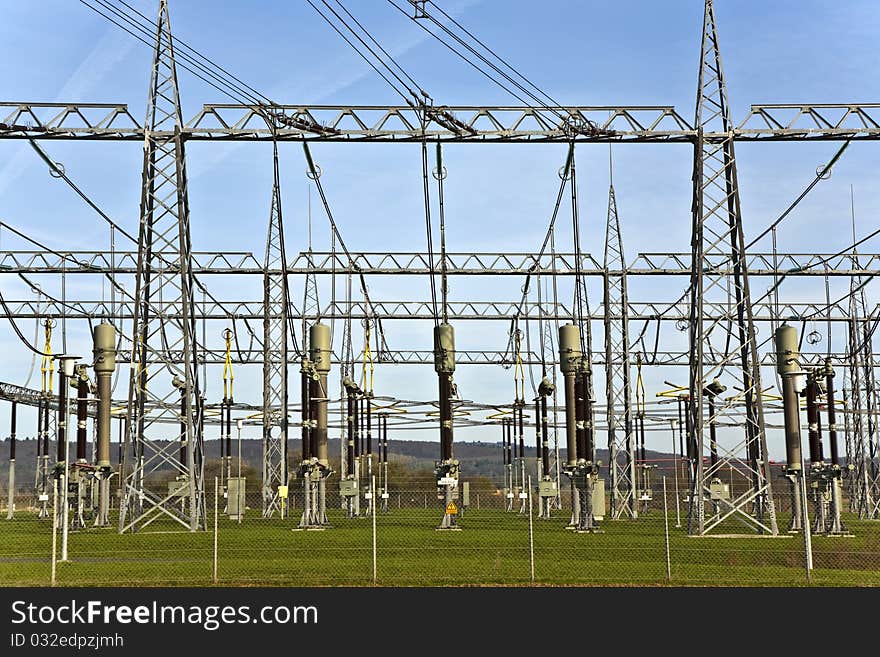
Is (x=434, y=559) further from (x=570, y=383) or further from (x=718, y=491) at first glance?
(x=570, y=383)

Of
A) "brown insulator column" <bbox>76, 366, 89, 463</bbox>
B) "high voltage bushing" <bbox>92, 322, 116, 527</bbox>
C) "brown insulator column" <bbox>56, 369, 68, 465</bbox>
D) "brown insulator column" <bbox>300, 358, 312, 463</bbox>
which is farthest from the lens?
"brown insulator column" <bbox>300, 358, 312, 463</bbox>

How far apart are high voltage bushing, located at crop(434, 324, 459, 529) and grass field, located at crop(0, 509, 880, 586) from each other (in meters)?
1.39

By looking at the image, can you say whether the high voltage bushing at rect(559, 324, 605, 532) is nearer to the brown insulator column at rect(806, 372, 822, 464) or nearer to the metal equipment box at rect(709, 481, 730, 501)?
the metal equipment box at rect(709, 481, 730, 501)

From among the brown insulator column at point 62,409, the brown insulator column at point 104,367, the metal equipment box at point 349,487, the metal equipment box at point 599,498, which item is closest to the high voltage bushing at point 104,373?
the brown insulator column at point 104,367

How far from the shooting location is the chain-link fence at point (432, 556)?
18.2 meters

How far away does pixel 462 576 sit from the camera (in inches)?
722

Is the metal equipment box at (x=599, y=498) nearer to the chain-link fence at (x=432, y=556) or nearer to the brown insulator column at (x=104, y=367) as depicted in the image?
the chain-link fence at (x=432, y=556)

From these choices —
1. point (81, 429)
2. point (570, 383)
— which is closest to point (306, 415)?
point (81, 429)

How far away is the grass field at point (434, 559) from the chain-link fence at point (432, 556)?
3 cm

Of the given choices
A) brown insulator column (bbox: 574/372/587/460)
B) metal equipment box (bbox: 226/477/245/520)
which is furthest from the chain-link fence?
metal equipment box (bbox: 226/477/245/520)

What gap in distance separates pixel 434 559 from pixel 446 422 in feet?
36.0

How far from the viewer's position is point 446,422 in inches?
1304

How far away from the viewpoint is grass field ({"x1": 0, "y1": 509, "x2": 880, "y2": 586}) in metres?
18.3
